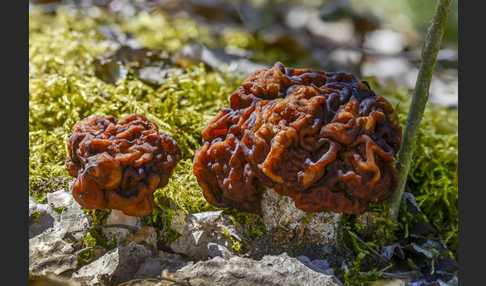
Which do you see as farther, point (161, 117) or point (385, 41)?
point (385, 41)

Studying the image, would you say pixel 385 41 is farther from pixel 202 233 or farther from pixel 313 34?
pixel 202 233

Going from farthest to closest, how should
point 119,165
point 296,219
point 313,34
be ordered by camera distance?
point 313,34 < point 296,219 < point 119,165

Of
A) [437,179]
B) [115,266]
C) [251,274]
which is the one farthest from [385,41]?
[115,266]

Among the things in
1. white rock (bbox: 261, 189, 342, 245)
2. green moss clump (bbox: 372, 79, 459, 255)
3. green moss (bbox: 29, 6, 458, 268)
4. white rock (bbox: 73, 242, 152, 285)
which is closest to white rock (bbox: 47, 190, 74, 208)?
green moss (bbox: 29, 6, 458, 268)

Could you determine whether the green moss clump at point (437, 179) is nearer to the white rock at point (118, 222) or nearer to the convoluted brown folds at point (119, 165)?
the convoluted brown folds at point (119, 165)

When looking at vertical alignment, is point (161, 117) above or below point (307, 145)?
above

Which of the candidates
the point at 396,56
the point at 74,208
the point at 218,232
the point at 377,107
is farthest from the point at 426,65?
the point at 396,56
